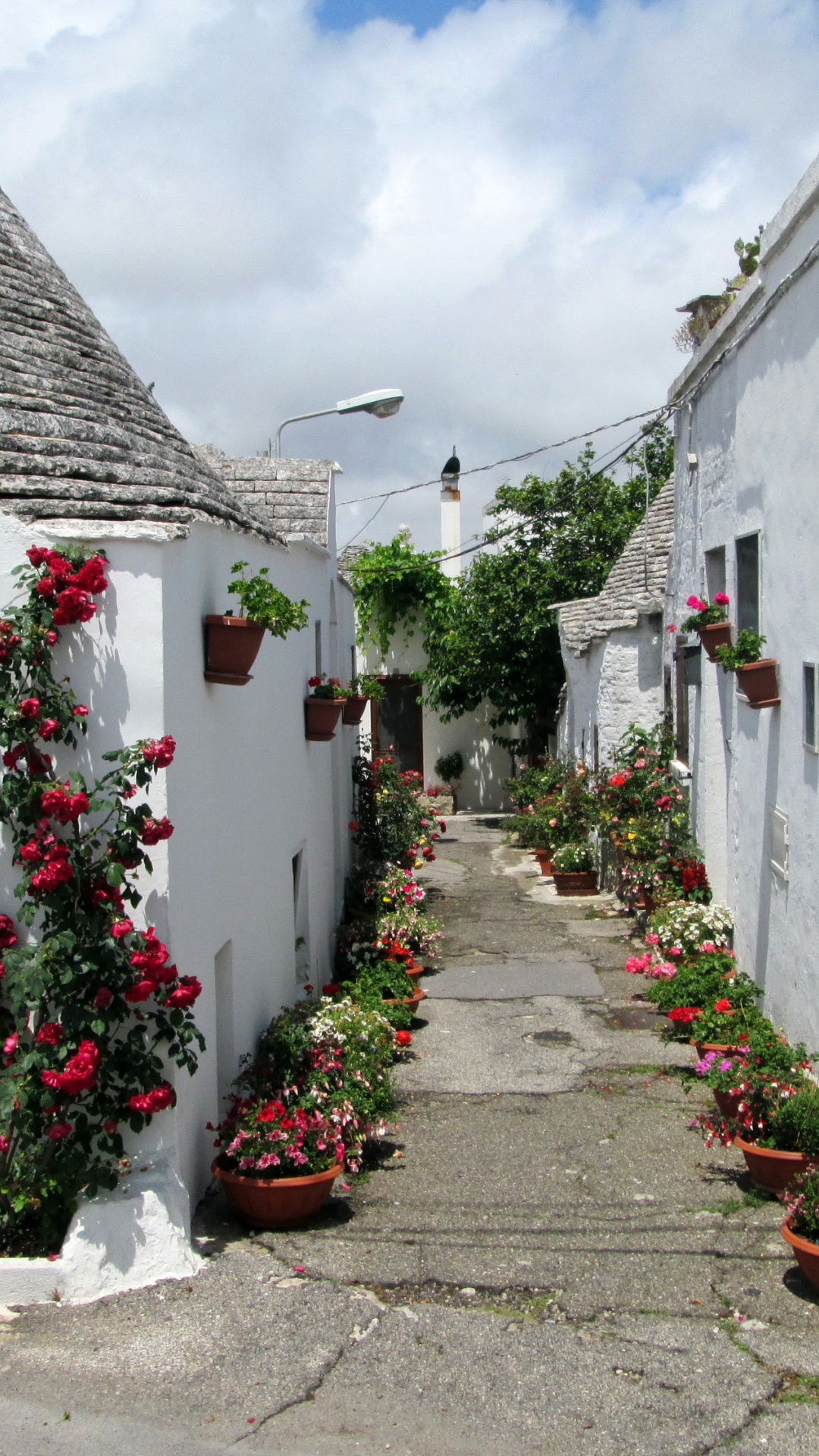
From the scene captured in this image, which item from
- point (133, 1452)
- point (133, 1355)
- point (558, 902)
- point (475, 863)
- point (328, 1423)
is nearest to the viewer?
point (133, 1452)

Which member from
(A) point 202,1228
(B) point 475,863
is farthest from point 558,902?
(A) point 202,1228

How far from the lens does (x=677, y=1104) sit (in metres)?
7.57

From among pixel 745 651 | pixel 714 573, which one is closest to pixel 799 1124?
pixel 745 651

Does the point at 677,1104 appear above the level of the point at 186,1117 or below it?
below

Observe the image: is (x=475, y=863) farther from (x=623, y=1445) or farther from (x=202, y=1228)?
(x=623, y=1445)

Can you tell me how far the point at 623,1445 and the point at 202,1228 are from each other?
229 cm

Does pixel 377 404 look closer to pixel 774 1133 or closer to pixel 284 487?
pixel 284 487

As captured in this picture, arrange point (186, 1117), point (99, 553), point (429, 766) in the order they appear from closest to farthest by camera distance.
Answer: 1. point (99, 553)
2. point (186, 1117)
3. point (429, 766)

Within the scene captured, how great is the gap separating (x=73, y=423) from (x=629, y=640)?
9351mm

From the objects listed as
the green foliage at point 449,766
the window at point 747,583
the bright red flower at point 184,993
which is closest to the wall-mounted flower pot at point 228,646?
the bright red flower at point 184,993

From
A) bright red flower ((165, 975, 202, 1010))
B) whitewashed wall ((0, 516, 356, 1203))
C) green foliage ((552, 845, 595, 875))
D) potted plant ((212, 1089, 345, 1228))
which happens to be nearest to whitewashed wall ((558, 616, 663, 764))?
green foliage ((552, 845, 595, 875))

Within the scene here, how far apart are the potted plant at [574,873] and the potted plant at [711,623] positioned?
6314 mm

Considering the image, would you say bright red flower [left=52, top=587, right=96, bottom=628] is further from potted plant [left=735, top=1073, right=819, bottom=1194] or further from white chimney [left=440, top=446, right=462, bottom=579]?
white chimney [left=440, top=446, right=462, bottom=579]

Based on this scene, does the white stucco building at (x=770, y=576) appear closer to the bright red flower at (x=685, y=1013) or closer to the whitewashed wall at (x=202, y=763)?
the bright red flower at (x=685, y=1013)
